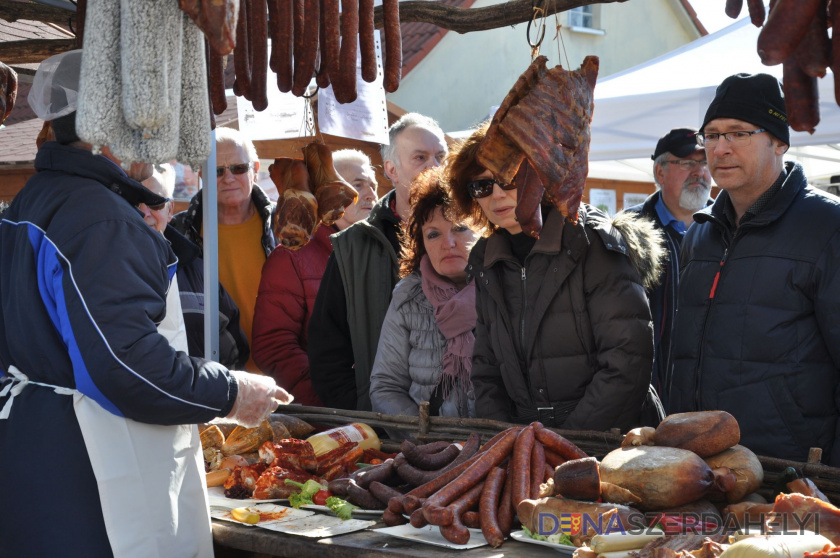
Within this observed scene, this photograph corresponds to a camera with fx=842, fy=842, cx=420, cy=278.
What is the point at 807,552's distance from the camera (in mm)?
1743

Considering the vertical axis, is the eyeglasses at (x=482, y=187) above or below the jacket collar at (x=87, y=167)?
below

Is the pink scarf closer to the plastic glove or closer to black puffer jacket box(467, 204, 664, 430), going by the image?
black puffer jacket box(467, 204, 664, 430)

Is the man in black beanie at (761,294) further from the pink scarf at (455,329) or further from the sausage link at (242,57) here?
the sausage link at (242,57)

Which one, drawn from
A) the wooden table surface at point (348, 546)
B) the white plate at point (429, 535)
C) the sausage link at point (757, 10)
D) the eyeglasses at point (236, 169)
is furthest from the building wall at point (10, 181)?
the sausage link at point (757, 10)

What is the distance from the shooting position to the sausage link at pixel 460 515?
237 centimetres

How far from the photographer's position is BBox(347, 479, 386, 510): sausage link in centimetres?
283

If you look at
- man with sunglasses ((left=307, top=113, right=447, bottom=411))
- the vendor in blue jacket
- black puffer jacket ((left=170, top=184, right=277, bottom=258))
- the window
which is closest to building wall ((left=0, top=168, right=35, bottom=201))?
black puffer jacket ((left=170, top=184, right=277, bottom=258))

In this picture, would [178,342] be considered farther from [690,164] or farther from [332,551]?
[690,164]

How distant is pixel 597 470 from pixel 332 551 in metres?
0.80

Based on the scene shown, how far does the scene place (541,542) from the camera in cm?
232

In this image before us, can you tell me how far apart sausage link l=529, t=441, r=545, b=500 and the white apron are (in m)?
1.07

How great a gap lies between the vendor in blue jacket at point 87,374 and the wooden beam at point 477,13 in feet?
4.68

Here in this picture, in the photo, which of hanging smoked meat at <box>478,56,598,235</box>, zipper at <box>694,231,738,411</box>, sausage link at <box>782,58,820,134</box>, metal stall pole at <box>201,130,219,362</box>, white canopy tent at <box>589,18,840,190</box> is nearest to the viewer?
sausage link at <box>782,58,820,134</box>

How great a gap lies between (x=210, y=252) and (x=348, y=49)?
3.46 feet
